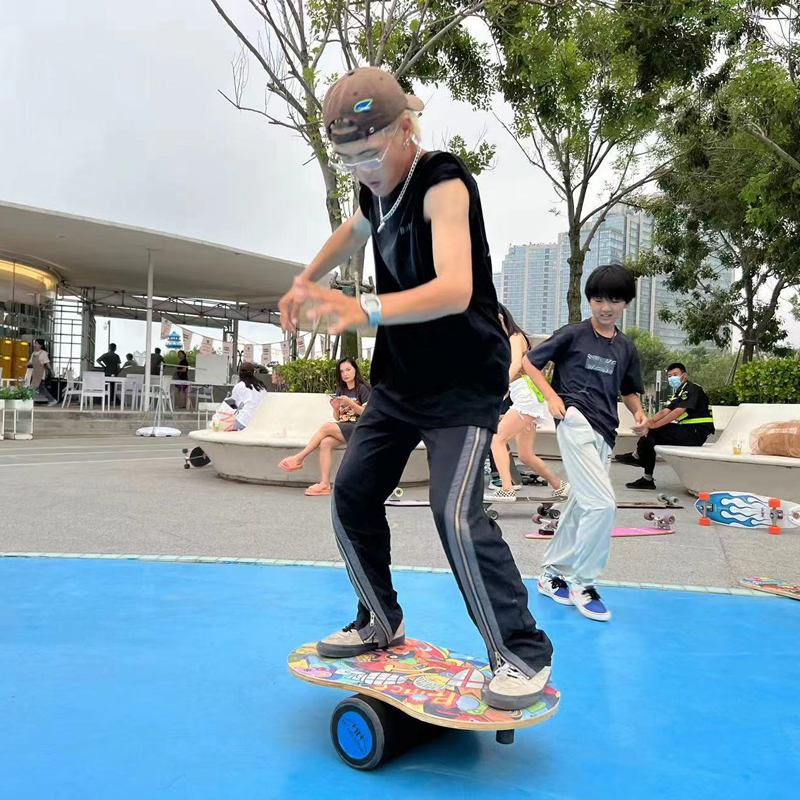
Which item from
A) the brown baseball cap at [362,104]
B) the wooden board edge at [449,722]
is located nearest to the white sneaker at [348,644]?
A: the wooden board edge at [449,722]

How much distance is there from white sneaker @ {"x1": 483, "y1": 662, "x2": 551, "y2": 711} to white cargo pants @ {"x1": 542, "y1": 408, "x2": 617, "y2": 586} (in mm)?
1777

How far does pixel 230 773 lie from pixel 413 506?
214 inches

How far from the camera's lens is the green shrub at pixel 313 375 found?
10344 mm

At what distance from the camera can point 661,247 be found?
28.4m

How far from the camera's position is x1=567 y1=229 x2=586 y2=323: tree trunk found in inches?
758

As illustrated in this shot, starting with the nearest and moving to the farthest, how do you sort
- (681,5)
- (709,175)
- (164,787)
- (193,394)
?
(164,787) → (681,5) → (709,175) → (193,394)

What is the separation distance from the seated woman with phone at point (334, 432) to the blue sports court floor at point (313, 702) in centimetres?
399

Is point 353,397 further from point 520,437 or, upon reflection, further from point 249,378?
point 249,378

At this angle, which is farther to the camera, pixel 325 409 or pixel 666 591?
pixel 325 409

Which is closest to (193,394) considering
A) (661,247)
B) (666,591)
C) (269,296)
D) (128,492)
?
(269,296)

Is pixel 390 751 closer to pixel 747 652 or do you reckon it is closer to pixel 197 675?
pixel 197 675

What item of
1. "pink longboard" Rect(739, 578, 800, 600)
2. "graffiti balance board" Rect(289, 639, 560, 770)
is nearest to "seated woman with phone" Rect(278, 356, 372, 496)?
"pink longboard" Rect(739, 578, 800, 600)

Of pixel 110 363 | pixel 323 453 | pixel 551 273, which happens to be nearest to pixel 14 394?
pixel 110 363

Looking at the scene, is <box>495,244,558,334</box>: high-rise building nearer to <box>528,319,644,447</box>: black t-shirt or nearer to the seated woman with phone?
the seated woman with phone
